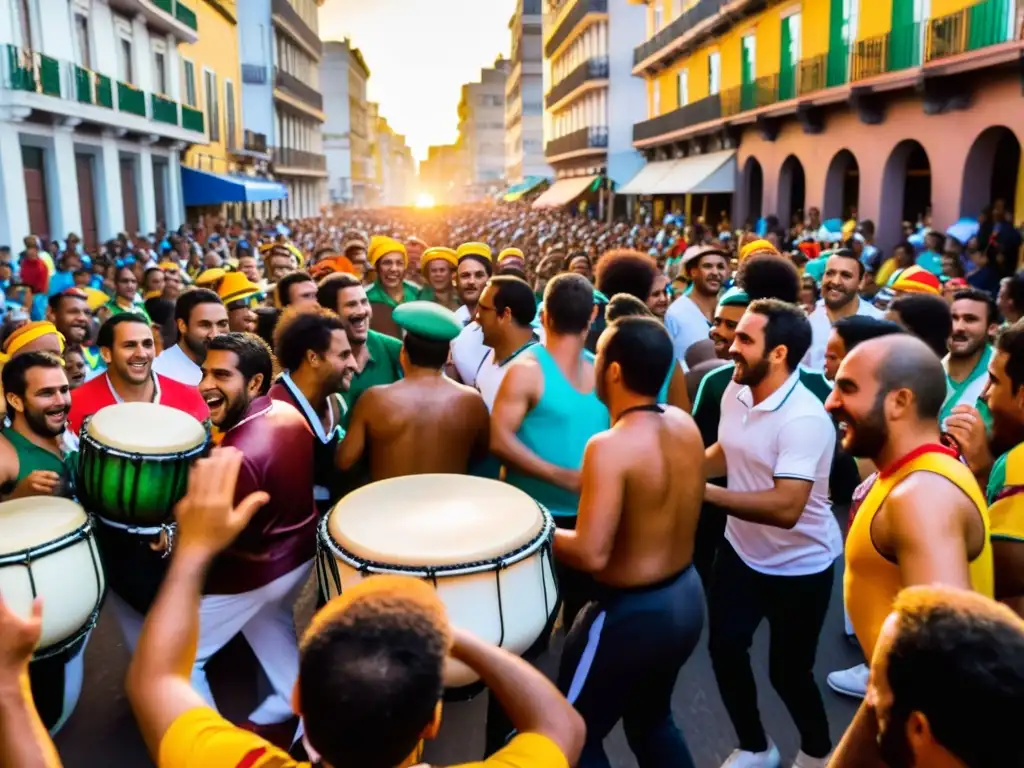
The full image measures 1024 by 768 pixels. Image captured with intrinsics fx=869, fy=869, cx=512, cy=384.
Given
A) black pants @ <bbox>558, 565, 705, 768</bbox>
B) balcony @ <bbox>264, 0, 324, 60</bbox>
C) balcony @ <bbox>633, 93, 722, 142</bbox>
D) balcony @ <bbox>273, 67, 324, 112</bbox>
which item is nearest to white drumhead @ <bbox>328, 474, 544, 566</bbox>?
black pants @ <bbox>558, 565, 705, 768</bbox>

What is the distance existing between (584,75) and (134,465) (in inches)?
1619

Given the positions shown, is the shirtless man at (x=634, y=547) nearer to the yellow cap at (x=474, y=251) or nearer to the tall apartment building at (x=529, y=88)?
the yellow cap at (x=474, y=251)

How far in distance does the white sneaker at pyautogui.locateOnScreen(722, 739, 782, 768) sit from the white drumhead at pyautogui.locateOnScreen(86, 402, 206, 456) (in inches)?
91.8

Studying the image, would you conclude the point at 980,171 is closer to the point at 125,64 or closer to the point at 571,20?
the point at 125,64

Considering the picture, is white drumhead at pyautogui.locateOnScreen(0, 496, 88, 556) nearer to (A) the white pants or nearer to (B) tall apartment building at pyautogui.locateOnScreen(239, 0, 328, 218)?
(A) the white pants

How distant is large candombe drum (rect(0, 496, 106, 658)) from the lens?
2.67 meters

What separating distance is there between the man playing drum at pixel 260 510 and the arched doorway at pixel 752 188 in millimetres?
22894

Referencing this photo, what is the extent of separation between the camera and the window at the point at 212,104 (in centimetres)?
3094

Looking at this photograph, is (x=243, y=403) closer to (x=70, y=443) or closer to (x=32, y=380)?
(x=32, y=380)

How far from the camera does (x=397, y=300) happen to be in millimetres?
7105

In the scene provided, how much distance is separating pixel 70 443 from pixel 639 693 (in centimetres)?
293

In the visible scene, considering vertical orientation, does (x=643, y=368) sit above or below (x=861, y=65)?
below

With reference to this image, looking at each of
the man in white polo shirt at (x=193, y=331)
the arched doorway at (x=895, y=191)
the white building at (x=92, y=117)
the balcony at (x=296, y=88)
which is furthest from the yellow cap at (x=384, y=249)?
the balcony at (x=296, y=88)

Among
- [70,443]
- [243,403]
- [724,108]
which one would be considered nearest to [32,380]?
[70,443]
